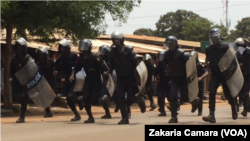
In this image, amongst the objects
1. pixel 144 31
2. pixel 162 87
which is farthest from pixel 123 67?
pixel 144 31

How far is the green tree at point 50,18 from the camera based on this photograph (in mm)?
13969

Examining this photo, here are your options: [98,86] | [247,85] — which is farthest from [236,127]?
[247,85]

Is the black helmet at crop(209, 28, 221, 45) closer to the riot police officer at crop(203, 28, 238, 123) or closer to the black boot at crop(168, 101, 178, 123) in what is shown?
the riot police officer at crop(203, 28, 238, 123)

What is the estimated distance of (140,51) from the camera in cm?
2202

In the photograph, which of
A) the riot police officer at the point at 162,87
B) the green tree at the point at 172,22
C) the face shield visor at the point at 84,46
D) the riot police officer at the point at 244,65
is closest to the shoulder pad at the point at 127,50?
the face shield visor at the point at 84,46

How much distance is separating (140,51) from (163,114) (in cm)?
923

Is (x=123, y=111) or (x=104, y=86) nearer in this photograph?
(x=123, y=111)

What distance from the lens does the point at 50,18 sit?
14461 mm

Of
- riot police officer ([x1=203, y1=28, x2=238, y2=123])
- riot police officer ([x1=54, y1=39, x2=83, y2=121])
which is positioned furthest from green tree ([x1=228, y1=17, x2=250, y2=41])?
riot police officer ([x1=203, y1=28, x2=238, y2=123])
